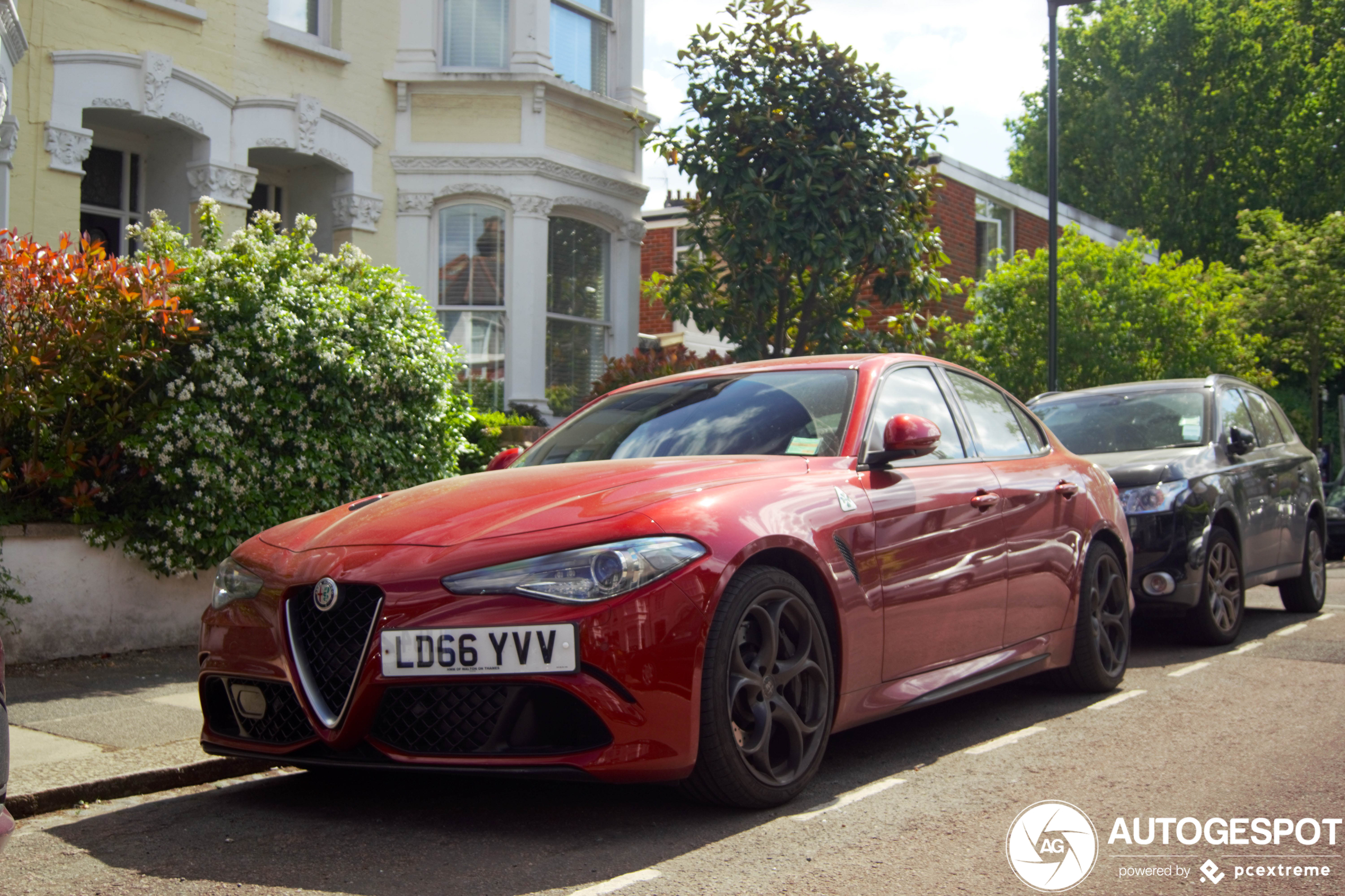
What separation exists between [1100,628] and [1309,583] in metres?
4.67

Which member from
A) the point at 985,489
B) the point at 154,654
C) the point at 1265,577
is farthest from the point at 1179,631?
the point at 154,654

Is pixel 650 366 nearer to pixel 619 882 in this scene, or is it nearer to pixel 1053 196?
pixel 1053 196

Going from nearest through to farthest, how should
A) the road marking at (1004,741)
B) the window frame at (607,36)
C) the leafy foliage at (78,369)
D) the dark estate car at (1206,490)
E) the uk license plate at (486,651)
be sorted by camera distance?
the uk license plate at (486,651) < the road marking at (1004,741) < the leafy foliage at (78,369) < the dark estate car at (1206,490) < the window frame at (607,36)

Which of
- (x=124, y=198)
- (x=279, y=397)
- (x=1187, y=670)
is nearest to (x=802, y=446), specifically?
(x=1187, y=670)

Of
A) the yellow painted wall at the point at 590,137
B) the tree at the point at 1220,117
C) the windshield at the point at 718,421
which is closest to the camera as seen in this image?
the windshield at the point at 718,421

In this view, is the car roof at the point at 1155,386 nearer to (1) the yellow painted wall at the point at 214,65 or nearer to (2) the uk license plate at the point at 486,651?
(2) the uk license plate at the point at 486,651

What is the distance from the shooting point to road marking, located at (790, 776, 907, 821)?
4449mm

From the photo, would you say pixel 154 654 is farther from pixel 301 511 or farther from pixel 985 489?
pixel 985 489

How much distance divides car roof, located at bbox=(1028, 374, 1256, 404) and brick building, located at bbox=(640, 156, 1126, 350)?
43.6 ft

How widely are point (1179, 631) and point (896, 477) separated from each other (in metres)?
4.40

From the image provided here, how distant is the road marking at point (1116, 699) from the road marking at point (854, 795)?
75.4 inches

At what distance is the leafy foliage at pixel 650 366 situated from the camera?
13.1 metres

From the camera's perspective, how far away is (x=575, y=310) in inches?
607

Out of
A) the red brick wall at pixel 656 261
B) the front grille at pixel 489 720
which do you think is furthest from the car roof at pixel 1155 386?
the red brick wall at pixel 656 261
